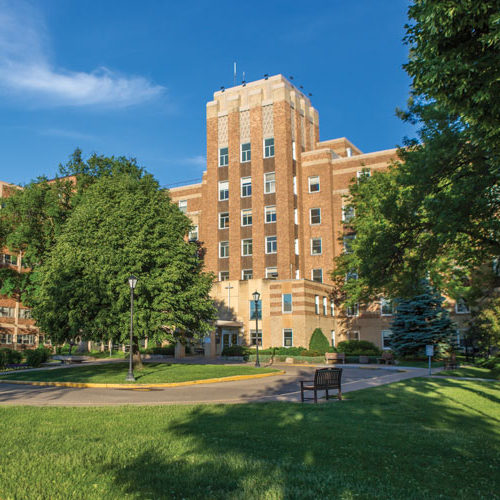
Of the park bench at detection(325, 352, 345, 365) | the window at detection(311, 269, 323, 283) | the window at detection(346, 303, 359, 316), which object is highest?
the window at detection(311, 269, 323, 283)

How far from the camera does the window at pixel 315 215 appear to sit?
54.4m

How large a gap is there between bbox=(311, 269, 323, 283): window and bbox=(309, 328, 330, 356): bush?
31.9 ft

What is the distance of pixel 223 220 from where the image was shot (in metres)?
56.2

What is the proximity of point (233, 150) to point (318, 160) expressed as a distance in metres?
9.48

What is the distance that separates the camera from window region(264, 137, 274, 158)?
53.9m

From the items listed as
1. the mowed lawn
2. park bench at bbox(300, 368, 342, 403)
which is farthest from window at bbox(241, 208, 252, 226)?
the mowed lawn

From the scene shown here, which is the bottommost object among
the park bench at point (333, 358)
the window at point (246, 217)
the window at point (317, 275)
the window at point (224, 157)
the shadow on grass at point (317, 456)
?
the park bench at point (333, 358)

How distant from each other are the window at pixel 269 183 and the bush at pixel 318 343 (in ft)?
54.4

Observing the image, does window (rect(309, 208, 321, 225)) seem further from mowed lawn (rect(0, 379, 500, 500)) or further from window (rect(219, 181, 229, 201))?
mowed lawn (rect(0, 379, 500, 500))

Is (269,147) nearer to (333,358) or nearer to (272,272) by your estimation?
(272,272)

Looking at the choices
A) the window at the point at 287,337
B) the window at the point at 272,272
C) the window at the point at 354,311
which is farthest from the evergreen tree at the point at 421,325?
the window at the point at 272,272

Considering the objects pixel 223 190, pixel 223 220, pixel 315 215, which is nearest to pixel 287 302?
pixel 315 215

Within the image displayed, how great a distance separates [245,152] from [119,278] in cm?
3238

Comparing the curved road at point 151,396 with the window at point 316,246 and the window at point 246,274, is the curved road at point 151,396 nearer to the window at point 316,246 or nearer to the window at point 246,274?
the window at point 246,274
